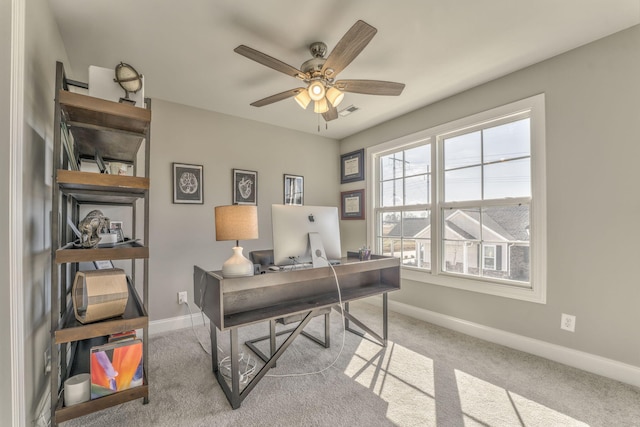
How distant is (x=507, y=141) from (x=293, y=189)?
8.38 ft

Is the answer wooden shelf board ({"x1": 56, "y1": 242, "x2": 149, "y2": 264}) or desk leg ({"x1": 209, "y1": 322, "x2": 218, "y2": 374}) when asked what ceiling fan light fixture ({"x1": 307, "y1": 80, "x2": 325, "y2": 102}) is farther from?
desk leg ({"x1": 209, "y1": 322, "x2": 218, "y2": 374})

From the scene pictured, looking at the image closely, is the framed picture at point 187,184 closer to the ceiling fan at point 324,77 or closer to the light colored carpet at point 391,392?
the ceiling fan at point 324,77

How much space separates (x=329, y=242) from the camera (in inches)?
86.6

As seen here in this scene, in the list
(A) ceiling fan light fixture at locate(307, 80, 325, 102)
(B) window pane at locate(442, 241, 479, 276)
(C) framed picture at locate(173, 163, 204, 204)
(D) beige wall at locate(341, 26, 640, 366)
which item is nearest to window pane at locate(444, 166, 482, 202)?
(B) window pane at locate(442, 241, 479, 276)

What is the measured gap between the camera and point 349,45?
1642 mm

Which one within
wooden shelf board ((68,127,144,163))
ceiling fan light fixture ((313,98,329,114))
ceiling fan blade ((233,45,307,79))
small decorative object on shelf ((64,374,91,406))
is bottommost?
small decorative object on shelf ((64,374,91,406))

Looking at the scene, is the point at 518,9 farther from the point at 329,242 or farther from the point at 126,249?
the point at 126,249

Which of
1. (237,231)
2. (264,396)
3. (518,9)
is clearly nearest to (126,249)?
(237,231)

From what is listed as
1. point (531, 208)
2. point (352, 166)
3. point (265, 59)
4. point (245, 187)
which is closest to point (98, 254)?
point (265, 59)

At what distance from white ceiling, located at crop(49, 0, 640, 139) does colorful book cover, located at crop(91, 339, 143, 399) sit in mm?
2036

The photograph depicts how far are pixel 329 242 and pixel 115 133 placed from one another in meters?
1.56

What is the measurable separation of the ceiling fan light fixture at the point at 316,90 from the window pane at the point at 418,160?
70.5 inches

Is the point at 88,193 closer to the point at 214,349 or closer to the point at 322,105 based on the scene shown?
the point at 214,349

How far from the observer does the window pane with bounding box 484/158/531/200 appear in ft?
8.36
